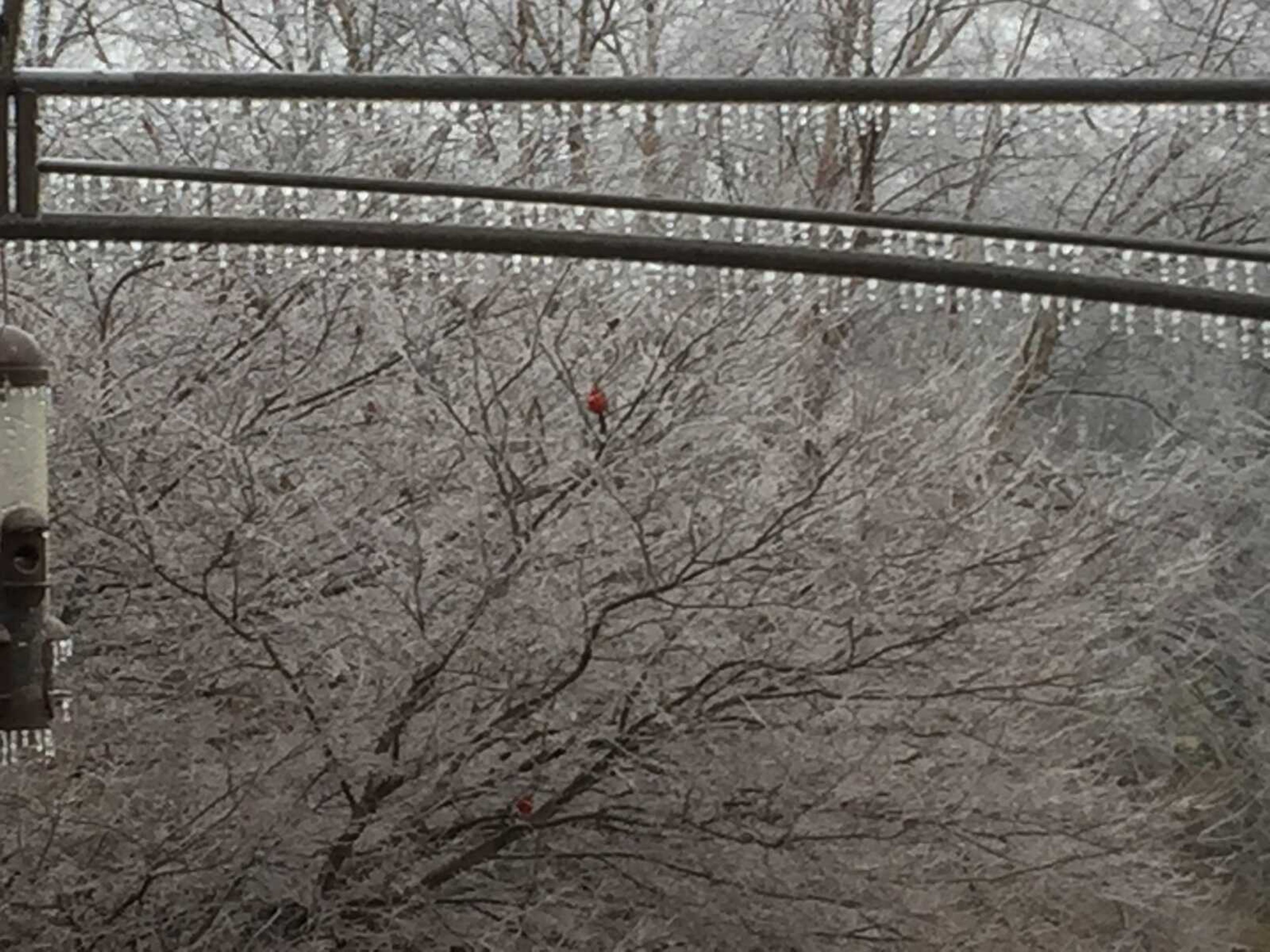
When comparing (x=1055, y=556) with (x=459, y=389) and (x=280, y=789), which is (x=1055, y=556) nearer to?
(x=459, y=389)

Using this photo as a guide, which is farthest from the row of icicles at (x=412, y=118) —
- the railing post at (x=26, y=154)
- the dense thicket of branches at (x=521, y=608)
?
the railing post at (x=26, y=154)

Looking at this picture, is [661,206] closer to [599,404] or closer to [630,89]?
[630,89]

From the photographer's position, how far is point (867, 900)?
709 centimetres

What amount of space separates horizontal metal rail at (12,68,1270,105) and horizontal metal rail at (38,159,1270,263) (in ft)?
0.48

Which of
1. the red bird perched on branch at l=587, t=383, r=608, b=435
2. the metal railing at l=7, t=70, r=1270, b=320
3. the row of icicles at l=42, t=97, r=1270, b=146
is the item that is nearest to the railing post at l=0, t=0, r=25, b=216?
the metal railing at l=7, t=70, r=1270, b=320

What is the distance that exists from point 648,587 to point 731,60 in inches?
227

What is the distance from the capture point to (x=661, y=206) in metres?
2.19

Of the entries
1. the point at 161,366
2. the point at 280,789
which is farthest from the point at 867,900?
the point at 161,366

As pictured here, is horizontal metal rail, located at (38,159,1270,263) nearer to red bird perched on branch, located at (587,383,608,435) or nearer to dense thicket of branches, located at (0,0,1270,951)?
dense thicket of branches, located at (0,0,1270,951)

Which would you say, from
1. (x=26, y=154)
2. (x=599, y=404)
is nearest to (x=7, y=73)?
(x=26, y=154)

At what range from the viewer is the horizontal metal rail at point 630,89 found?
1.61m

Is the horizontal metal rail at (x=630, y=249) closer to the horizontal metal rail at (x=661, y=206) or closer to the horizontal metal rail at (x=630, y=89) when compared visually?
the horizontal metal rail at (x=630, y=89)

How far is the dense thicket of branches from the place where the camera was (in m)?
6.38

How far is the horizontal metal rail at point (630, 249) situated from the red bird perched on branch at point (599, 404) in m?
4.27
